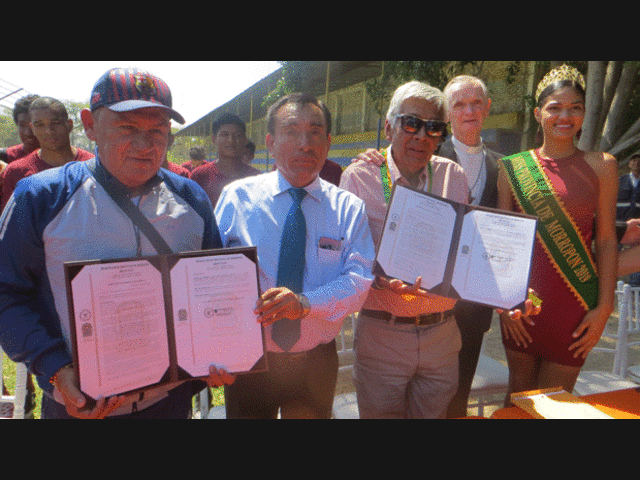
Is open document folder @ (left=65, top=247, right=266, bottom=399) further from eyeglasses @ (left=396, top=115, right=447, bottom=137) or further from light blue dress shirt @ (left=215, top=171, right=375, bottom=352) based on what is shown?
eyeglasses @ (left=396, top=115, right=447, bottom=137)

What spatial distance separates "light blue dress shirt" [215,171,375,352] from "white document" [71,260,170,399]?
21.1 inches

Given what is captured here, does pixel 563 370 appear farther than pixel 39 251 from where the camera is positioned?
Yes

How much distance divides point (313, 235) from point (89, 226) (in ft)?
2.88

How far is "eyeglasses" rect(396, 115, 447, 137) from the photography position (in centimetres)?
200

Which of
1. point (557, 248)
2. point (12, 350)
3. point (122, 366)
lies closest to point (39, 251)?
point (12, 350)

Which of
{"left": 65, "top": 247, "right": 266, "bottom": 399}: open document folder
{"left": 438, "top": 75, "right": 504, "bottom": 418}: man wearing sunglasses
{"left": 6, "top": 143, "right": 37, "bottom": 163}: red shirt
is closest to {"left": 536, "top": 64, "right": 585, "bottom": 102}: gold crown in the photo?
{"left": 438, "top": 75, "right": 504, "bottom": 418}: man wearing sunglasses

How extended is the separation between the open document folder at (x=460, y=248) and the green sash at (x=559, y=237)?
44 centimetres

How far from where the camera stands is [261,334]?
4.83 feet

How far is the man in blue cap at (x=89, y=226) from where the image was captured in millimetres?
1311

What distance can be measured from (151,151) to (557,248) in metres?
2.04

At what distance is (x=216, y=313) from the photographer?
1419 mm

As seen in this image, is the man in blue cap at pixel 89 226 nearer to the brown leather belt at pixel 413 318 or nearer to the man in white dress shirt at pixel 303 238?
the man in white dress shirt at pixel 303 238

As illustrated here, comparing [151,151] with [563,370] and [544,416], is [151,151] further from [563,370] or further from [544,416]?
[563,370]

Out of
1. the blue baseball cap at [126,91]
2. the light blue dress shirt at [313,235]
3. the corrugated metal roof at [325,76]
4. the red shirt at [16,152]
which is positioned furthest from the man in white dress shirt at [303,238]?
the corrugated metal roof at [325,76]
